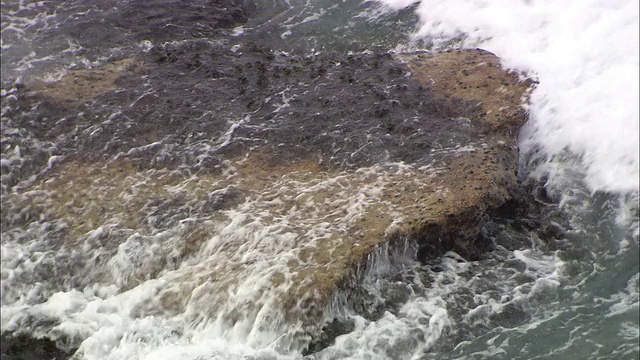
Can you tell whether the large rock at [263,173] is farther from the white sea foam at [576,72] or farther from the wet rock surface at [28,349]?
the wet rock surface at [28,349]

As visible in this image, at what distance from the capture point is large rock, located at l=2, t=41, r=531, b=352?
21.6 feet

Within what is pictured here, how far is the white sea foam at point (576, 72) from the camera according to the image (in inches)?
299

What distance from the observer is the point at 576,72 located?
848 cm

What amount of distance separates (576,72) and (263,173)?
3.69 metres

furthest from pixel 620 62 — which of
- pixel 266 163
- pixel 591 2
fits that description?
pixel 266 163

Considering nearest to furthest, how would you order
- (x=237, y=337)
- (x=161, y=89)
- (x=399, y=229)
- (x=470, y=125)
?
(x=237, y=337) < (x=399, y=229) < (x=470, y=125) < (x=161, y=89)

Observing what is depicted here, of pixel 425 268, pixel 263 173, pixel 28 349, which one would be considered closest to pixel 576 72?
pixel 425 268

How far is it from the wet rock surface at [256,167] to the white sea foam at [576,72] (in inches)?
14.0

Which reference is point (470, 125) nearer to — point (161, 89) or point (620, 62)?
point (620, 62)

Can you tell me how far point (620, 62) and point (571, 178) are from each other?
1.58 metres

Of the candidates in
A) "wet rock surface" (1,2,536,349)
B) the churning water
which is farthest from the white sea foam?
"wet rock surface" (1,2,536,349)

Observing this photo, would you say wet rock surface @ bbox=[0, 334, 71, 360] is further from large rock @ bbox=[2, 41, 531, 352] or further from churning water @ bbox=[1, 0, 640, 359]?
large rock @ bbox=[2, 41, 531, 352]

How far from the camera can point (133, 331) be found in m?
6.33

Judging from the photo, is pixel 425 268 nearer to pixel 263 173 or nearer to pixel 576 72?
pixel 263 173
